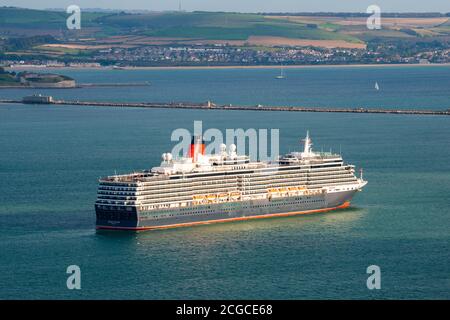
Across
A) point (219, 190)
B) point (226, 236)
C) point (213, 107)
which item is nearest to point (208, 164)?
point (219, 190)

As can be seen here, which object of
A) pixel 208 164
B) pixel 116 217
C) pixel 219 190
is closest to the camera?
pixel 116 217

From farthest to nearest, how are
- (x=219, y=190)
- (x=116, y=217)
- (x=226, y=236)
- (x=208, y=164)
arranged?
(x=208, y=164), (x=219, y=190), (x=116, y=217), (x=226, y=236)

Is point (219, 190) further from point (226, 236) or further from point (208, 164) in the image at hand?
point (226, 236)

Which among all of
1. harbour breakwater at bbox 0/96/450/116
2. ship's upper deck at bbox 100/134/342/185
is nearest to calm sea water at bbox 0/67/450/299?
ship's upper deck at bbox 100/134/342/185

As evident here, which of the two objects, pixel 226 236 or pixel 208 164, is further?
pixel 208 164

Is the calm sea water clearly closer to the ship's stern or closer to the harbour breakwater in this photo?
the ship's stern

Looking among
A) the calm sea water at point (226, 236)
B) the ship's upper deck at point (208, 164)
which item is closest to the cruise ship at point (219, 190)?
the ship's upper deck at point (208, 164)

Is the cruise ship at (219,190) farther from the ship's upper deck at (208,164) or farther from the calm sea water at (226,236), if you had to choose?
the calm sea water at (226,236)

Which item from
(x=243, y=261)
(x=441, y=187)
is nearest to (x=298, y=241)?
(x=243, y=261)
